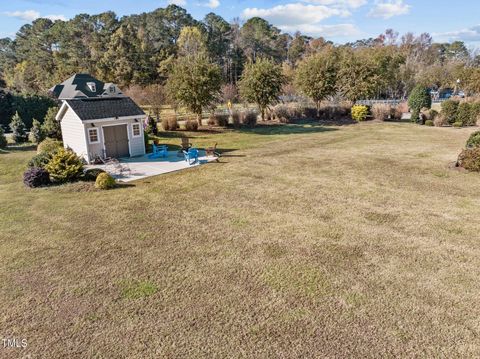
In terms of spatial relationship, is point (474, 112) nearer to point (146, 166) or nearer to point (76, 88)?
point (146, 166)

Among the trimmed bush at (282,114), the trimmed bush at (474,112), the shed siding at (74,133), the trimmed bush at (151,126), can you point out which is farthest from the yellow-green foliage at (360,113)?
the shed siding at (74,133)

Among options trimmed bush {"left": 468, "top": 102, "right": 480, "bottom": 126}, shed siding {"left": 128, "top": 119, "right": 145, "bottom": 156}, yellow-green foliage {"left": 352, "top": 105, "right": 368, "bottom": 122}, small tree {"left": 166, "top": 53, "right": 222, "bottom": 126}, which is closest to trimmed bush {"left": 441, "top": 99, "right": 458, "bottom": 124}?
trimmed bush {"left": 468, "top": 102, "right": 480, "bottom": 126}

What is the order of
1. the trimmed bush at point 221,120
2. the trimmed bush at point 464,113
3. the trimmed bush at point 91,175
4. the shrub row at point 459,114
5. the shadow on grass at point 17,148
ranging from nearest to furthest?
the trimmed bush at point 91,175
the shadow on grass at point 17,148
the shrub row at point 459,114
the trimmed bush at point 464,113
the trimmed bush at point 221,120

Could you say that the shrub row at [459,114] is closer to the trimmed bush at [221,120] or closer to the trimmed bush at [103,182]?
the trimmed bush at [221,120]

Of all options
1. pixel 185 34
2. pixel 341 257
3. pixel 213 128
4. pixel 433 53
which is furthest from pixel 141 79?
pixel 433 53

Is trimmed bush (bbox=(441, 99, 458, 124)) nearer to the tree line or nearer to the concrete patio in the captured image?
the tree line

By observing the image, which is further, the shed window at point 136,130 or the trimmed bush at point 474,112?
the trimmed bush at point 474,112
